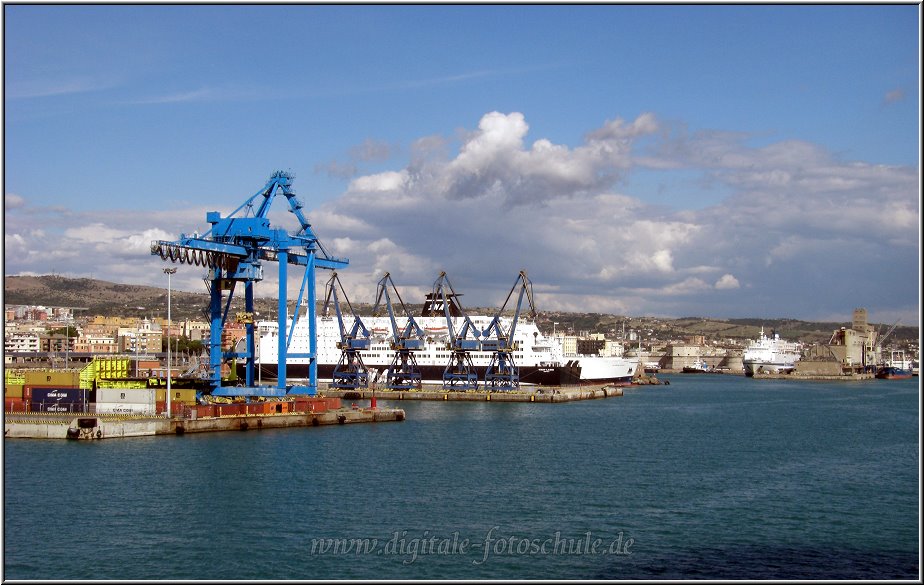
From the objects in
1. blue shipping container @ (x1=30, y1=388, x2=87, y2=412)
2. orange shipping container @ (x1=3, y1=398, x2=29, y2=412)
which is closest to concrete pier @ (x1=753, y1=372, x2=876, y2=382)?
blue shipping container @ (x1=30, y1=388, x2=87, y2=412)

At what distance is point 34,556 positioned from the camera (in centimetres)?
1766

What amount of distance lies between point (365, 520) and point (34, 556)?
6.91 meters

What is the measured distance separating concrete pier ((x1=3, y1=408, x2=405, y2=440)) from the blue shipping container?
1.97ft

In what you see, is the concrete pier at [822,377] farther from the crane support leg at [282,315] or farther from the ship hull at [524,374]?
the crane support leg at [282,315]

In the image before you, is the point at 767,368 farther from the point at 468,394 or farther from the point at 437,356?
the point at 468,394

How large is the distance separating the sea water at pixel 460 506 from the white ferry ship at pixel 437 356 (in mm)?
33790

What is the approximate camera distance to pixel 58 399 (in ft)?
123

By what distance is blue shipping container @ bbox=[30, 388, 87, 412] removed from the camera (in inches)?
1470

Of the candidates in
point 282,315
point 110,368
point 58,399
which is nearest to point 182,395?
point 110,368

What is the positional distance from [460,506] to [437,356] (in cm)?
5310

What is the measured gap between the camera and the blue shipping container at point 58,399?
3734 centimetres

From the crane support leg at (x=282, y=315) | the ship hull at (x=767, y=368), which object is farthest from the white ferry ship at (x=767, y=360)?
the crane support leg at (x=282, y=315)

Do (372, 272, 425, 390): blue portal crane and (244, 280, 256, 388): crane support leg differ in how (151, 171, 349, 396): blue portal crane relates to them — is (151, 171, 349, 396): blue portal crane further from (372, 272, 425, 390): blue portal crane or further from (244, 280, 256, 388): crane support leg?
(372, 272, 425, 390): blue portal crane

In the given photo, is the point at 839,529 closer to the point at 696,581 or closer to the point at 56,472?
the point at 696,581
